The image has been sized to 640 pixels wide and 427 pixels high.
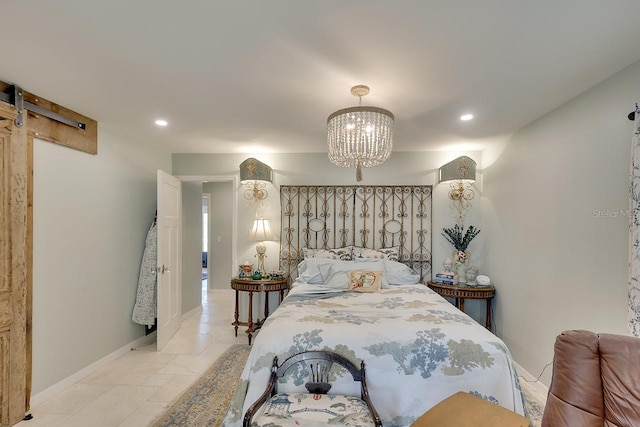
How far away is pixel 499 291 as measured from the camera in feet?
12.0

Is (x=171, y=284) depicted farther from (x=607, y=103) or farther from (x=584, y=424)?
(x=607, y=103)

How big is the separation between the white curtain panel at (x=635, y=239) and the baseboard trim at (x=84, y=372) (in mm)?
4165

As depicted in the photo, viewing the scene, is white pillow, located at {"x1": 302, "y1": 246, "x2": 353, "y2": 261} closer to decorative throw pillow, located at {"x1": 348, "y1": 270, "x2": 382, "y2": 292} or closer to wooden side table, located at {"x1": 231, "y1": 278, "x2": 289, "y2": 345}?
wooden side table, located at {"x1": 231, "y1": 278, "x2": 289, "y2": 345}

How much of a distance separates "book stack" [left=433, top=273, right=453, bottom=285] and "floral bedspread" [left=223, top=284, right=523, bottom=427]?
158 centimetres

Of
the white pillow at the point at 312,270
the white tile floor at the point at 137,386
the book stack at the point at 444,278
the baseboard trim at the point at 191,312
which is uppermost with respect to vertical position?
the white pillow at the point at 312,270

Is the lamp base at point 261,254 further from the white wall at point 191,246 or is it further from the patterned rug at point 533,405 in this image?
the patterned rug at point 533,405

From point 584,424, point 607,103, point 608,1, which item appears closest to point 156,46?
point 608,1

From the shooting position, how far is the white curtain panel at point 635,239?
1.72 meters

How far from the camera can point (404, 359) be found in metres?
2.00

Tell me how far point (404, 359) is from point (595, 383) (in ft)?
3.23

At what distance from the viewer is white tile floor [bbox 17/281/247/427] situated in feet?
7.65

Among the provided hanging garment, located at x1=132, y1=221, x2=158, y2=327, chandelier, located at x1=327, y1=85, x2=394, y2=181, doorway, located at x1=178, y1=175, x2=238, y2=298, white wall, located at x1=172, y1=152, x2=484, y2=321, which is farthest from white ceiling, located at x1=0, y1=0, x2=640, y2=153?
doorway, located at x1=178, y1=175, x2=238, y2=298

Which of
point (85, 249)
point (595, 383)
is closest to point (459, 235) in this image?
point (595, 383)

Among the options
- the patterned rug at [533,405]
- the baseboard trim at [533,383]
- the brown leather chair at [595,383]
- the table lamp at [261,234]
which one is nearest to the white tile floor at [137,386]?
the table lamp at [261,234]
